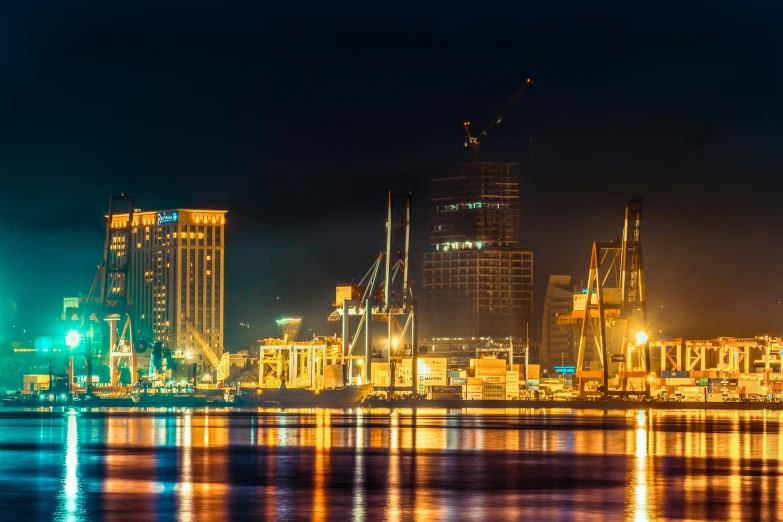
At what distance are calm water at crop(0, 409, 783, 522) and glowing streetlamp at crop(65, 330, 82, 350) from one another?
110 m

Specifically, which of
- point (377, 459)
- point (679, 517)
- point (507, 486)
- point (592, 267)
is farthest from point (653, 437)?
point (592, 267)

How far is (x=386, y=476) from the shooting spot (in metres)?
50.7

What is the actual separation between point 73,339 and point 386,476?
15196 cm

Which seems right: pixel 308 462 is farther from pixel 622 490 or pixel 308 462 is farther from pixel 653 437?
pixel 653 437

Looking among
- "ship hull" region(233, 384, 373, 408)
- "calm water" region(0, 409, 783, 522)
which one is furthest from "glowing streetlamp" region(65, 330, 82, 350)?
"calm water" region(0, 409, 783, 522)

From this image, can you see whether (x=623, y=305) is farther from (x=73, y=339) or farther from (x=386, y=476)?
(x=386, y=476)

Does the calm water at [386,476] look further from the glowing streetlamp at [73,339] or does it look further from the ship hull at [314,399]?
the glowing streetlamp at [73,339]

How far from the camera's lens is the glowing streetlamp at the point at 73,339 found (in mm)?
195125

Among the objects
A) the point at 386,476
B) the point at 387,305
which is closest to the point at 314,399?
the point at 387,305

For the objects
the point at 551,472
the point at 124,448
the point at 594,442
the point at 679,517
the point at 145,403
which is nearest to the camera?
the point at 679,517

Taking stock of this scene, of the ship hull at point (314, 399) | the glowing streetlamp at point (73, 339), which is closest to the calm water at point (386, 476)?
the ship hull at point (314, 399)

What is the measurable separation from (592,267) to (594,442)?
114608 millimetres

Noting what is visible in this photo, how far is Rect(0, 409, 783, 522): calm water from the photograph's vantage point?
3881 cm

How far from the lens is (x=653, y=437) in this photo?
82.6 meters
